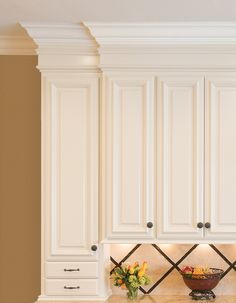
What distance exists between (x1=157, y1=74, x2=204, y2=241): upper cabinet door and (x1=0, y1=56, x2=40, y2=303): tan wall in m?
0.91

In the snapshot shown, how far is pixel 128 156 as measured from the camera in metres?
4.08

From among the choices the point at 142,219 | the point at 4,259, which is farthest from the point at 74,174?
the point at 4,259

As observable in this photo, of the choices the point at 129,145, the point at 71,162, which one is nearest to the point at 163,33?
the point at 129,145

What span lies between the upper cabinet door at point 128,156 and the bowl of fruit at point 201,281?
1.29 ft

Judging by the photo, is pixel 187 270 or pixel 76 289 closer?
pixel 76 289

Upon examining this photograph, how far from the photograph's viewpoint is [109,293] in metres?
4.30

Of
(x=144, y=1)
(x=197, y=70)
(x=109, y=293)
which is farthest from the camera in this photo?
(x=109, y=293)

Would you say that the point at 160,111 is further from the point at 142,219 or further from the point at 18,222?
the point at 18,222

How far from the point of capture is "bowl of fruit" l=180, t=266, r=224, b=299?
4141mm

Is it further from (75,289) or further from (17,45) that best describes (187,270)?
(17,45)

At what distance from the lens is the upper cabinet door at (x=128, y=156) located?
4.07 m

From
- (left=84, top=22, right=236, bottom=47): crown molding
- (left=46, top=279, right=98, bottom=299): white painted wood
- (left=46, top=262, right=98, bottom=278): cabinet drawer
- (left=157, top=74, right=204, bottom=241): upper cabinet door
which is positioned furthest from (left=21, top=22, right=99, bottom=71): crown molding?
(left=46, top=279, right=98, bottom=299): white painted wood

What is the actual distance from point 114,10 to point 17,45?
101cm

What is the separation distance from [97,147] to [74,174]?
0.23 metres
